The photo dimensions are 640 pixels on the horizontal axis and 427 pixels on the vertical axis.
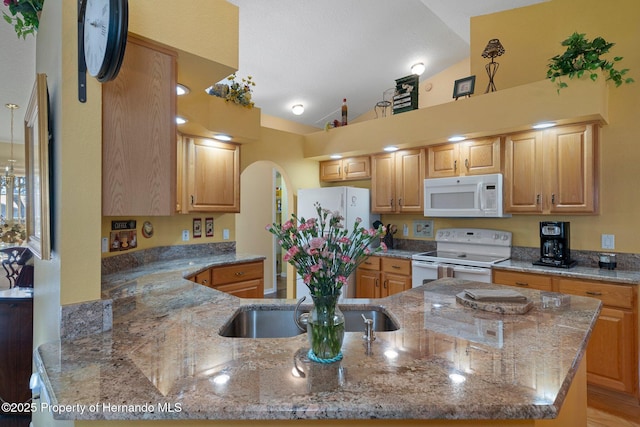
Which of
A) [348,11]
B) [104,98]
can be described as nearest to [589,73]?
[348,11]

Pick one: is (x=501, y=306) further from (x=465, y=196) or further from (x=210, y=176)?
(x=210, y=176)

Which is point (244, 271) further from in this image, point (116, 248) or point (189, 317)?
point (189, 317)

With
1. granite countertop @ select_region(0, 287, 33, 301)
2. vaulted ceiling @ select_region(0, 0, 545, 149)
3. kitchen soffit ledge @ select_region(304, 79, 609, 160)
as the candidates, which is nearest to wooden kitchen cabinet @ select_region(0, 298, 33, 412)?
granite countertop @ select_region(0, 287, 33, 301)

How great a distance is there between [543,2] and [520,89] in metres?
1.09

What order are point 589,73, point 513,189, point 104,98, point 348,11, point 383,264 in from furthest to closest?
1. point 383,264
2. point 348,11
3. point 513,189
4. point 589,73
5. point 104,98

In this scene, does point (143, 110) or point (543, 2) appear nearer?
→ point (143, 110)

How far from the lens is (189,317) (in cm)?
142

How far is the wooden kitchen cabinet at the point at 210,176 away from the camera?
3.14 metres

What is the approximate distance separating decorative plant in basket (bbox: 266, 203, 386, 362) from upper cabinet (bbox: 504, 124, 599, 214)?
2632 millimetres

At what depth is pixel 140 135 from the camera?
1.40m

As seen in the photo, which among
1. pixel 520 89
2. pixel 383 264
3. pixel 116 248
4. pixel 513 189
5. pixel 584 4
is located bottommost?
pixel 383 264

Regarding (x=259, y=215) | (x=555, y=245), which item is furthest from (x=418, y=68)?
(x=259, y=215)

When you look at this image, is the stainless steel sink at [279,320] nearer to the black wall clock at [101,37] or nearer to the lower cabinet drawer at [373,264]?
the black wall clock at [101,37]

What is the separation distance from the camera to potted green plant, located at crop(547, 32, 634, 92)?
2.52 meters
